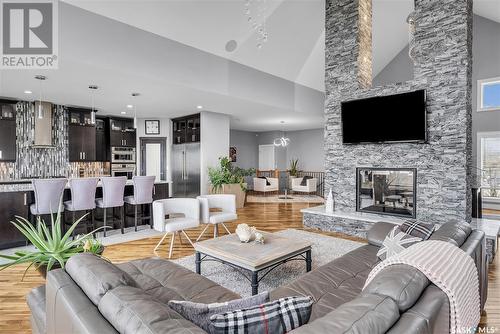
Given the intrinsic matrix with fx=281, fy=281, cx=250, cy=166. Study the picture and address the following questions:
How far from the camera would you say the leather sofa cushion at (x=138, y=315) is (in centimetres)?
93

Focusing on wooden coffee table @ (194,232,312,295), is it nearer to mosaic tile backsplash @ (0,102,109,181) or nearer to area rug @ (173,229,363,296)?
area rug @ (173,229,363,296)

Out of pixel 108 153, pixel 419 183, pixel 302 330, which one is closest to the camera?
pixel 302 330

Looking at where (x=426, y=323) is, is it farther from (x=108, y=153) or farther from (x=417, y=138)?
(x=108, y=153)

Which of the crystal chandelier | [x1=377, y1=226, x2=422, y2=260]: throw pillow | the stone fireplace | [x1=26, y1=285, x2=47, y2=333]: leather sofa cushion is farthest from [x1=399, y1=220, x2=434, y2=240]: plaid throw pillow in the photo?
the crystal chandelier

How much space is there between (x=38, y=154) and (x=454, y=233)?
26.8 feet

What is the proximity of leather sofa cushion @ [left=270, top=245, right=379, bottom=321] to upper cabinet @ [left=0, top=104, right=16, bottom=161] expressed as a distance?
7059 mm

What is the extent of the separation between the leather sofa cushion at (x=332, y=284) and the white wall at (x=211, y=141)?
5.67 meters

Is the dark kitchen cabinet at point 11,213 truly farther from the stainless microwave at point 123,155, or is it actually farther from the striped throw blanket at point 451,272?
the striped throw blanket at point 451,272

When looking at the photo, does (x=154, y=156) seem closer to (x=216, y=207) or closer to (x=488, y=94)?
(x=216, y=207)

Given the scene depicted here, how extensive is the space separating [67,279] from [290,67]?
6524 millimetres

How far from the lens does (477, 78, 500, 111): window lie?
295 inches

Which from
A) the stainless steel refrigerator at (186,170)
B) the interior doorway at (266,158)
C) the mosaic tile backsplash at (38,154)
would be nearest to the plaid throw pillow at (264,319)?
the stainless steel refrigerator at (186,170)

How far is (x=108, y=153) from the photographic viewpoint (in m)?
8.20

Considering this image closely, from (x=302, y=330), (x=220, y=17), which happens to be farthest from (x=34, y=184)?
(x=302, y=330)
